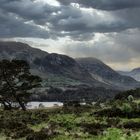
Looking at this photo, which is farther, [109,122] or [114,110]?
[114,110]

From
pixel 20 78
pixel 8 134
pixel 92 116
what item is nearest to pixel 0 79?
pixel 20 78

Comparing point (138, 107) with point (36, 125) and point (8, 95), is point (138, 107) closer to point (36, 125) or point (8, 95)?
point (36, 125)

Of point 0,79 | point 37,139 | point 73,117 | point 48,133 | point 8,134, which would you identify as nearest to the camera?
point 37,139

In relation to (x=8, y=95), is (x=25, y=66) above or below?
above

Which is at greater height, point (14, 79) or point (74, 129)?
point (14, 79)

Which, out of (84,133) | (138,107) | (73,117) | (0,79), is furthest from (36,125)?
(0,79)

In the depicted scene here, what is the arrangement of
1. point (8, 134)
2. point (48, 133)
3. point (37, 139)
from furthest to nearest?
point (8, 134) → point (48, 133) → point (37, 139)

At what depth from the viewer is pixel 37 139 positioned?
21.5m

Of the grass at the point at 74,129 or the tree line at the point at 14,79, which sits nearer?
the grass at the point at 74,129

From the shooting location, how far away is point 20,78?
282 ft

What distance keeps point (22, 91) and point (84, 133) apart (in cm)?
6628

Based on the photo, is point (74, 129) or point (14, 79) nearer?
point (74, 129)

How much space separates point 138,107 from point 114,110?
2.07 m

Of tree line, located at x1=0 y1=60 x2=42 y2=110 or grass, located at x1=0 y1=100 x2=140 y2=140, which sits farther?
tree line, located at x1=0 y1=60 x2=42 y2=110
